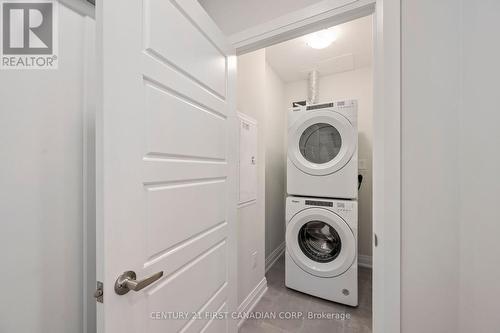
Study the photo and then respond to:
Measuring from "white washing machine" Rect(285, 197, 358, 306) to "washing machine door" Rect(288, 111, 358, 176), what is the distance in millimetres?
327

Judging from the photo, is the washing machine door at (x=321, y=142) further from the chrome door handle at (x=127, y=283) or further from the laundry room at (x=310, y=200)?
the chrome door handle at (x=127, y=283)

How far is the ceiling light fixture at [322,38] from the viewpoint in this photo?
1.79 meters

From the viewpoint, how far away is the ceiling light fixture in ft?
5.88

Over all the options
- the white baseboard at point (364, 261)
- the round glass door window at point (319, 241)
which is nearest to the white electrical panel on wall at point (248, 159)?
the round glass door window at point (319, 241)

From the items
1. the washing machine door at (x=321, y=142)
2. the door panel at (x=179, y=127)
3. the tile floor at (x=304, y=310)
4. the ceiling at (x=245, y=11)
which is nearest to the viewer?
the door panel at (x=179, y=127)

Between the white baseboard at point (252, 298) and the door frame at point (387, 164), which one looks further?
the white baseboard at point (252, 298)

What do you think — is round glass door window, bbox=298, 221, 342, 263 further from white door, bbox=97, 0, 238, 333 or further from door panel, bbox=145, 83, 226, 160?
door panel, bbox=145, 83, 226, 160

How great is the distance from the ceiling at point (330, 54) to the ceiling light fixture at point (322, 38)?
43 mm

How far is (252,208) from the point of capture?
170 centimetres

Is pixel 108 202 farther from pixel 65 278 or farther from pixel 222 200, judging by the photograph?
pixel 222 200

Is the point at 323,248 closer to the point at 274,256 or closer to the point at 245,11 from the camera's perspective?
the point at 274,256

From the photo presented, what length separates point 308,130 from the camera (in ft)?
6.28

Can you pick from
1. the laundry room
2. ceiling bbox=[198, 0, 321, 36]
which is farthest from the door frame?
the laundry room

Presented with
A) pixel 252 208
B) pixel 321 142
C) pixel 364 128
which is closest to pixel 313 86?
pixel 364 128
